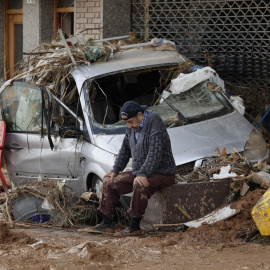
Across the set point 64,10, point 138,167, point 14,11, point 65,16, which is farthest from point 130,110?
point 14,11

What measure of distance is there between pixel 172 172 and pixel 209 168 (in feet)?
1.74

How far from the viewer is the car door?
7637mm

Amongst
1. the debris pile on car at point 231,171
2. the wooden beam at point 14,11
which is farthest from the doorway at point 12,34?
the debris pile on car at point 231,171

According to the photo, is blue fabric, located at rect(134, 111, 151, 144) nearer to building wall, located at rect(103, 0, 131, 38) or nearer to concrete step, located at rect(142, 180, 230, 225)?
concrete step, located at rect(142, 180, 230, 225)

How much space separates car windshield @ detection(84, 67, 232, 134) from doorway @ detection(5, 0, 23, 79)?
19.7 ft

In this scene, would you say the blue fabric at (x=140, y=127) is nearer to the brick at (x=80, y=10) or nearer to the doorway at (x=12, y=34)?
the brick at (x=80, y=10)

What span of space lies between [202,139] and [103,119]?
1287mm

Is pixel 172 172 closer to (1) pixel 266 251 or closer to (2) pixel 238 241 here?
(2) pixel 238 241

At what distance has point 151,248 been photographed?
219 inches

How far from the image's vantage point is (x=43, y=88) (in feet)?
25.9

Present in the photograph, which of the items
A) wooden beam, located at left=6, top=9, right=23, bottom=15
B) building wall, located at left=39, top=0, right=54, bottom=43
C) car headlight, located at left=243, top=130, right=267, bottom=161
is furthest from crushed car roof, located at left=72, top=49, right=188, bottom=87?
wooden beam, located at left=6, top=9, right=23, bottom=15

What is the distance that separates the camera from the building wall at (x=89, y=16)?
11359 millimetres

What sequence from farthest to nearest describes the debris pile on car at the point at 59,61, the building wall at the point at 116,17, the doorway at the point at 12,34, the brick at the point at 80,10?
the doorway at the point at 12,34
the brick at the point at 80,10
the building wall at the point at 116,17
the debris pile on car at the point at 59,61

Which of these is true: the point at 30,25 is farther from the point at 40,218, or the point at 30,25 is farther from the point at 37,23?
the point at 40,218
